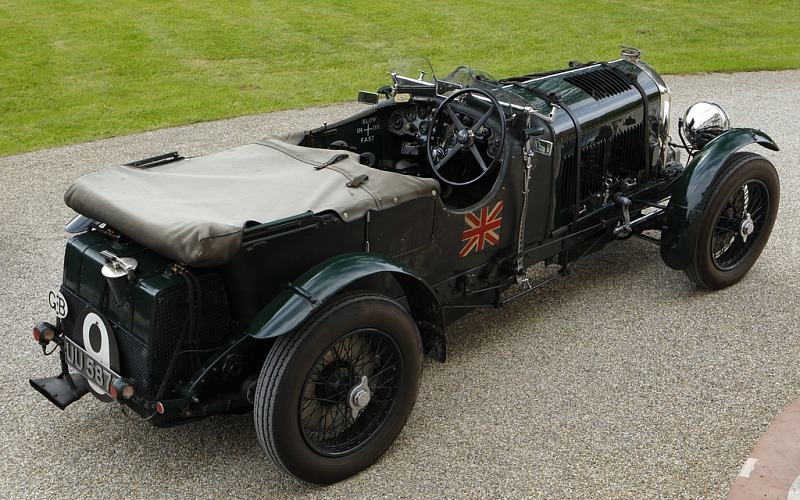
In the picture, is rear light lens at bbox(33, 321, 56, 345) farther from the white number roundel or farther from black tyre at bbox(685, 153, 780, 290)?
black tyre at bbox(685, 153, 780, 290)

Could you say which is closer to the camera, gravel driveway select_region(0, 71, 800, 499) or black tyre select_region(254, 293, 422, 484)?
black tyre select_region(254, 293, 422, 484)

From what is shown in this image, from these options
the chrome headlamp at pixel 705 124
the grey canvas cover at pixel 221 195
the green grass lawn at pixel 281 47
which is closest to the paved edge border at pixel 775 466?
the grey canvas cover at pixel 221 195

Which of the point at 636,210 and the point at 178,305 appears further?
the point at 636,210

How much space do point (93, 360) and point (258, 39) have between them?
10367 millimetres

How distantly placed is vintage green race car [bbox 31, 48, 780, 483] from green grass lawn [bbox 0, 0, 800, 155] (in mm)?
5504

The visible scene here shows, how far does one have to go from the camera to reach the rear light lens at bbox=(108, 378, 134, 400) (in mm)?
3666

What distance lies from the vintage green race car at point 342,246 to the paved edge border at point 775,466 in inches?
57.5

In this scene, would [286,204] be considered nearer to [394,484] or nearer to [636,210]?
[394,484]

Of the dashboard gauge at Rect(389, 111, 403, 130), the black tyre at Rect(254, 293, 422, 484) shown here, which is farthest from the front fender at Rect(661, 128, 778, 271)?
the black tyre at Rect(254, 293, 422, 484)

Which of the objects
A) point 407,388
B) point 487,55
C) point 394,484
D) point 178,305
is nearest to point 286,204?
point 178,305

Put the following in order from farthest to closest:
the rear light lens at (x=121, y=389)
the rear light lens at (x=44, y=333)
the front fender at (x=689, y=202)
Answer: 1. the front fender at (x=689, y=202)
2. the rear light lens at (x=44, y=333)
3. the rear light lens at (x=121, y=389)

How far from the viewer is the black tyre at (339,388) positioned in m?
3.58

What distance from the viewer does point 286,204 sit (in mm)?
4008

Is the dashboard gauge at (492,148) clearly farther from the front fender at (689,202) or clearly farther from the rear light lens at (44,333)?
the rear light lens at (44,333)
